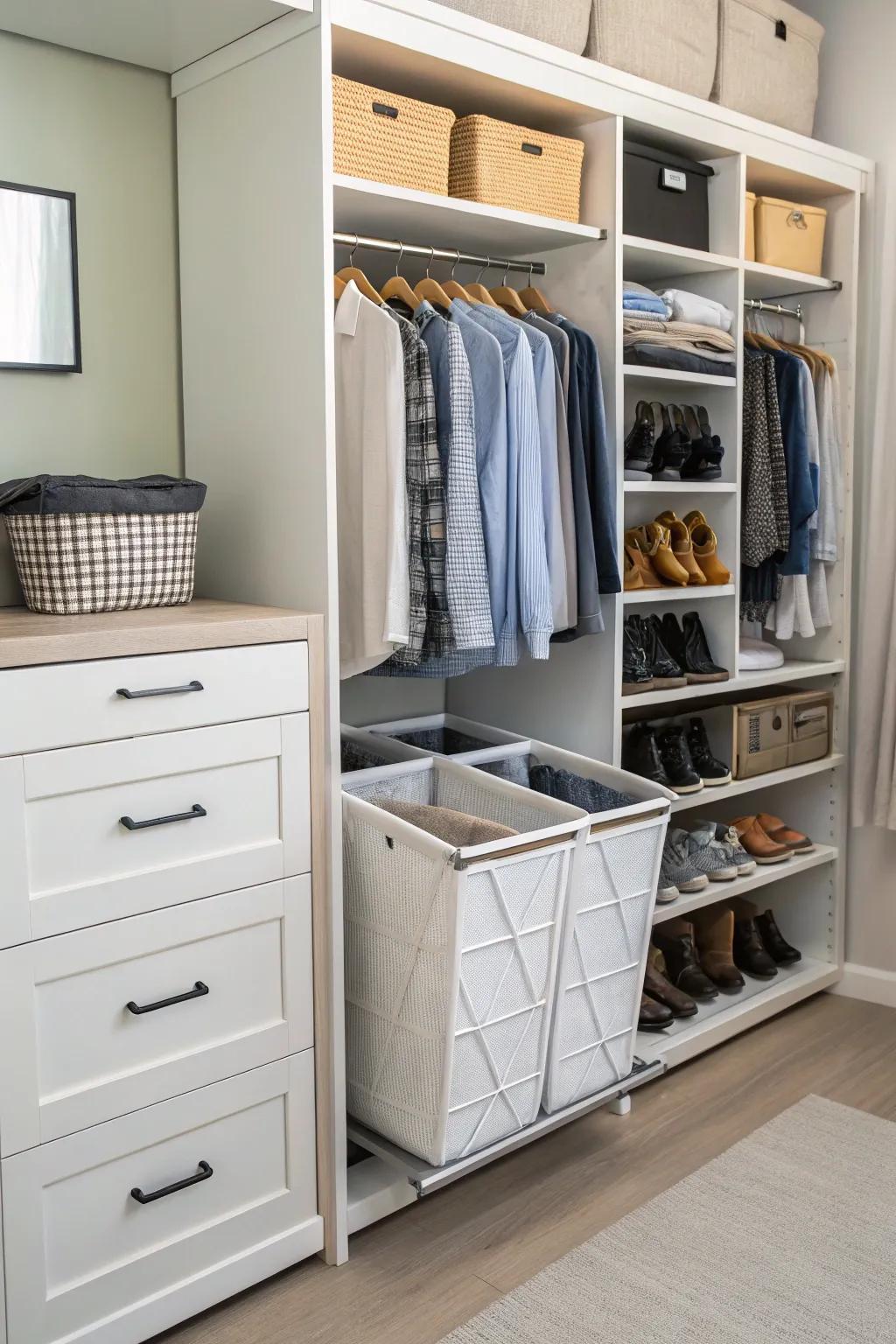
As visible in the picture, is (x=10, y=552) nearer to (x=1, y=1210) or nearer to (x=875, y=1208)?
(x=1, y=1210)

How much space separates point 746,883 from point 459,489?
142 centimetres

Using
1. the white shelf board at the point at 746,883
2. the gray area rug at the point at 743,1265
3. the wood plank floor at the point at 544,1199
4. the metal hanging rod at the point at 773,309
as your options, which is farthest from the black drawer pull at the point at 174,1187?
the metal hanging rod at the point at 773,309

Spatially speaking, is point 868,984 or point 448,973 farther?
point 868,984

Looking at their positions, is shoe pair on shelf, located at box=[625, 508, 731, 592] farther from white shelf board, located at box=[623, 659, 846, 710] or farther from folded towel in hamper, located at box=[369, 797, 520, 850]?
folded towel in hamper, located at box=[369, 797, 520, 850]

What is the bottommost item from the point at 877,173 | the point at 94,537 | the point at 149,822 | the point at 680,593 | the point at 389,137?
the point at 149,822

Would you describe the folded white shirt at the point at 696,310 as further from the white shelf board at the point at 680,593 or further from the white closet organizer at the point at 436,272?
the white shelf board at the point at 680,593

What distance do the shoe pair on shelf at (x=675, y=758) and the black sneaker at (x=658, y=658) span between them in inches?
6.0

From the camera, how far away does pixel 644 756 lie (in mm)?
2871

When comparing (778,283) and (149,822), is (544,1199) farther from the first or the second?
(778,283)

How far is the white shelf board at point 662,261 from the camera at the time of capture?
2.67 meters

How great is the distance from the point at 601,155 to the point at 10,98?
1163mm

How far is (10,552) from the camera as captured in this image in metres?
2.19

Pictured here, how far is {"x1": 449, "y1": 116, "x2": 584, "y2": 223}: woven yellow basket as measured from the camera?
7.70 ft

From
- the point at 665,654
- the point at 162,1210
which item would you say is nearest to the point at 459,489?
the point at 665,654
